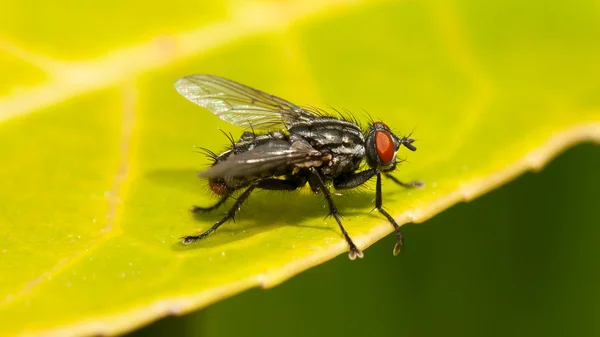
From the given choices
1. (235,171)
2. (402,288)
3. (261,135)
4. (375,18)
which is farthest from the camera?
(375,18)

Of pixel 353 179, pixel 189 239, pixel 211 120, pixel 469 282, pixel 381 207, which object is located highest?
pixel 211 120

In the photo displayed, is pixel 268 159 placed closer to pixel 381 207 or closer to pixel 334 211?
pixel 334 211

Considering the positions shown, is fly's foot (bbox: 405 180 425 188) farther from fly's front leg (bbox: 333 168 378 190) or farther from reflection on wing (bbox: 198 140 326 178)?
reflection on wing (bbox: 198 140 326 178)

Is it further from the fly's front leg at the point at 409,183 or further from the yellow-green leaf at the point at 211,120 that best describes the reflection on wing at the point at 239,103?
the fly's front leg at the point at 409,183

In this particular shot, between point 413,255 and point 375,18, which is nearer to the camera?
point 413,255

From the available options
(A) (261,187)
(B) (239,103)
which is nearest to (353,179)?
(A) (261,187)

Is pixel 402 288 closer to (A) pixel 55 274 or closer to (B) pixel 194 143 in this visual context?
(B) pixel 194 143

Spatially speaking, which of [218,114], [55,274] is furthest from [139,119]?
[55,274]
